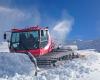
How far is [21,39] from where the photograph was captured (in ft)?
75.5

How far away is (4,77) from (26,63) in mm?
2025

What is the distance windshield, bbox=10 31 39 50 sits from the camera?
73.5 ft

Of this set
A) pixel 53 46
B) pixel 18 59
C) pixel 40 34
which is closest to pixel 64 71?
pixel 18 59

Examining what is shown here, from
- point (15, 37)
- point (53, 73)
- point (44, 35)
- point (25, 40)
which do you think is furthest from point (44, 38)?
point (53, 73)

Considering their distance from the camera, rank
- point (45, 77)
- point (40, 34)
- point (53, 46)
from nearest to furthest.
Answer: point (45, 77) → point (40, 34) → point (53, 46)

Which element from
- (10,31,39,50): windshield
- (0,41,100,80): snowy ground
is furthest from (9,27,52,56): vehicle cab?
(0,41,100,80): snowy ground

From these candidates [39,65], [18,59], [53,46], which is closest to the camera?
[18,59]

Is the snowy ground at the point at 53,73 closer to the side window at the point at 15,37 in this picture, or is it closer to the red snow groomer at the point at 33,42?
the red snow groomer at the point at 33,42

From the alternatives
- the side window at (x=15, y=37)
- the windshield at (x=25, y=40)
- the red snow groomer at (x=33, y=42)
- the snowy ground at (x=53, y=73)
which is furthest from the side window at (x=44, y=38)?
the snowy ground at (x=53, y=73)

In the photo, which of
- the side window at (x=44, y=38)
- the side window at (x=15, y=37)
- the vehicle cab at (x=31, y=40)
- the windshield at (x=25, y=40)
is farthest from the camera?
the side window at (x=15, y=37)

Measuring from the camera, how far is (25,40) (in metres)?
22.9

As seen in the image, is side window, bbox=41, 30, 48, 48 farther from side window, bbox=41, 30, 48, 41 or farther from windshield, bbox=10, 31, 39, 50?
windshield, bbox=10, 31, 39, 50

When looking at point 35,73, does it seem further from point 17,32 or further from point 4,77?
point 17,32

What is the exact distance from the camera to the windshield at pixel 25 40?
73.5ft
